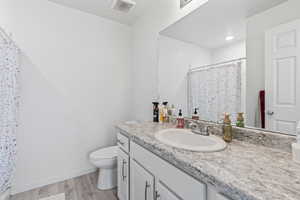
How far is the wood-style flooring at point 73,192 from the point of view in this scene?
5.02 ft

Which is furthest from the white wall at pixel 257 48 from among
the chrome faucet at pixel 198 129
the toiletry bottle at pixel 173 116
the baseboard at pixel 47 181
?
the baseboard at pixel 47 181

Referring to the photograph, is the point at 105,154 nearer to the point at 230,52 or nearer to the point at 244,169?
the point at 244,169

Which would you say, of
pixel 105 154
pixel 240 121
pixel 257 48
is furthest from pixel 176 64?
pixel 105 154

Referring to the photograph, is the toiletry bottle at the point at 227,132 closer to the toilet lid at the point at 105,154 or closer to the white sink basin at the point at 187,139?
the white sink basin at the point at 187,139

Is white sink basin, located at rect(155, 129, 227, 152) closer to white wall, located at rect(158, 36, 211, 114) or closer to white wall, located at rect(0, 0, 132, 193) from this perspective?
white wall, located at rect(158, 36, 211, 114)

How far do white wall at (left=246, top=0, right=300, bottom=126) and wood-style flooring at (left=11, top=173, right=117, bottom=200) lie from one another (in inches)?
64.4

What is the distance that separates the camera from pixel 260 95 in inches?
35.2

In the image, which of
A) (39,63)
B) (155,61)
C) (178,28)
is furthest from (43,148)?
(178,28)

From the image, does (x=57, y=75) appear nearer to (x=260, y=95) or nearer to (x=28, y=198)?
(x=28, y=198)

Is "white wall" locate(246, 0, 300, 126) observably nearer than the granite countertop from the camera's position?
No

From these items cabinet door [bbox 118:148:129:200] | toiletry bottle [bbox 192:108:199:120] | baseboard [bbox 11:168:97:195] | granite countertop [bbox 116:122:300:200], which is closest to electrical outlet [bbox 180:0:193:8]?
toiletry bottle [bbox 192:108:199:120]

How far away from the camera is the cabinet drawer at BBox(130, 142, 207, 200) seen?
0.58 metres

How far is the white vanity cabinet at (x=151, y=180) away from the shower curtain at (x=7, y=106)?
1.00 meters

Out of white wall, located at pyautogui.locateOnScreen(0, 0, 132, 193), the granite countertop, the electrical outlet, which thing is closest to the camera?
the granite countertop
